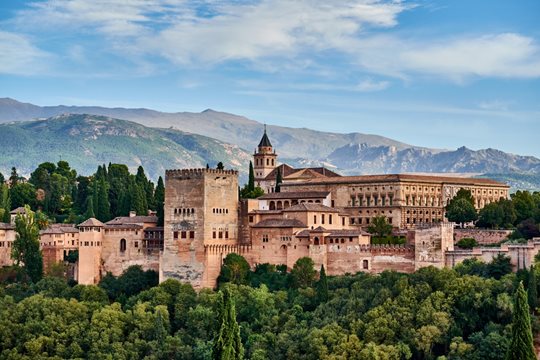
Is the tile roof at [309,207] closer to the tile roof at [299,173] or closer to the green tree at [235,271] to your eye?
the green tree at [235,271]

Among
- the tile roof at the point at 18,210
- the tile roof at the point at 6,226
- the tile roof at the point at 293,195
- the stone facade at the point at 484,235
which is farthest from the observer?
the tile roof at the point at 18,210

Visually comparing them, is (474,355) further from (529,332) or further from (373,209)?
(373,209)

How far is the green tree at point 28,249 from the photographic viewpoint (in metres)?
64.1

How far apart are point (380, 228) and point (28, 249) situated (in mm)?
22851

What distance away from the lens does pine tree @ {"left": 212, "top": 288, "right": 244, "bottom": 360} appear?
4572 centimetres

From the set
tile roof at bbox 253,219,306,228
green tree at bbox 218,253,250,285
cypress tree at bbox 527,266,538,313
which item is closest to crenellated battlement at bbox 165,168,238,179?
tile roof at bbox 253,219,306,228

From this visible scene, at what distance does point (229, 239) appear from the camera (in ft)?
199

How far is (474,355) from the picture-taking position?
151 ft

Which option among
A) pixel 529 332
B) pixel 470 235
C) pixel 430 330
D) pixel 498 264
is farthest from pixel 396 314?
pixel 470 235

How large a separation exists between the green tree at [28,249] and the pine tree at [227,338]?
850 inches

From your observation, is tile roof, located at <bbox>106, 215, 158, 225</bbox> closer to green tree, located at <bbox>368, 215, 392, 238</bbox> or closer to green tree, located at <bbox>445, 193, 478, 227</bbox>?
green tree, located at <bbox>368, 215, 392, 238</bbox>

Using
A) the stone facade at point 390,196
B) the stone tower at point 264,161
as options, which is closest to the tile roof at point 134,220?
the stone facade at point 390,196

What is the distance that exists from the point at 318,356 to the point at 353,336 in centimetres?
198

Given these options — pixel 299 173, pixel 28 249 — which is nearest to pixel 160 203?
pixel 28 249
